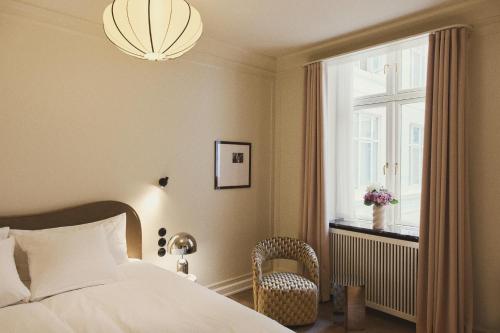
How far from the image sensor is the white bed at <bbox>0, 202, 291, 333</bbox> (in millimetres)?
1717

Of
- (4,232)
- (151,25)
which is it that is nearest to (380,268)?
(151,25)

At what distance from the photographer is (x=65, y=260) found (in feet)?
7.27

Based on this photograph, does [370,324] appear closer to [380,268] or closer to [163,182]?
[380,268]

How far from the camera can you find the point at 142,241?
10.2 ft

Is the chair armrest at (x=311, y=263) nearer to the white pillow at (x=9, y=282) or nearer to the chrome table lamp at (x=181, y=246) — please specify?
the chrome table lamp at (x=181, y=246)

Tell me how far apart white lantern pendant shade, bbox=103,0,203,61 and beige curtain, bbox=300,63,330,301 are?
2.02 m

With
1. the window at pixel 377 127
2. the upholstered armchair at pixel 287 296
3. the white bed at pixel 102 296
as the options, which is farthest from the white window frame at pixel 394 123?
the white bed at pixel 102 296

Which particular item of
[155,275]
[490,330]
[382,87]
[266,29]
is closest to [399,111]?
[382,87]

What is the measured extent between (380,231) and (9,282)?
9.36ft

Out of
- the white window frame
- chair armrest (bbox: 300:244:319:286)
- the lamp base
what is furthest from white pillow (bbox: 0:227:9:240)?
the white window frame

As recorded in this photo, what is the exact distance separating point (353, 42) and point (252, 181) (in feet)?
5.92

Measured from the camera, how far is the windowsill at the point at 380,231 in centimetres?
306

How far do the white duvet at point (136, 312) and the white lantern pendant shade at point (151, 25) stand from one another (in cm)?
136

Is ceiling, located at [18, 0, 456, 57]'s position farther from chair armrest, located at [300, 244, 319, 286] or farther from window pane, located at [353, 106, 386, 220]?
chair armrest, located at [300, 244, 319, 286]
